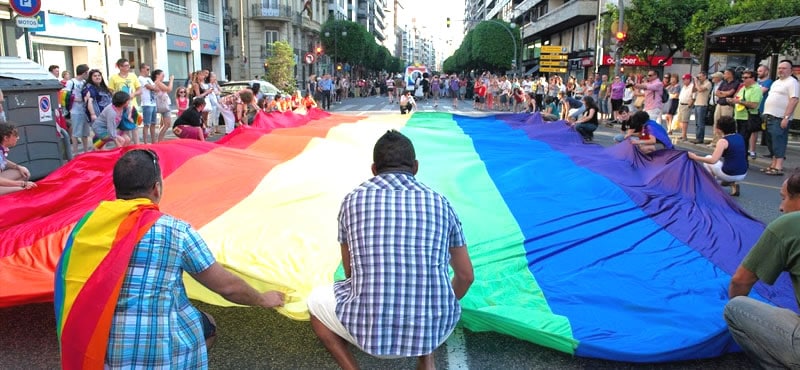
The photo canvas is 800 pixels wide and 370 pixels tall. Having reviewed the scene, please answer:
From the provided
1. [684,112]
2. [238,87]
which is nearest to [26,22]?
[238,87]

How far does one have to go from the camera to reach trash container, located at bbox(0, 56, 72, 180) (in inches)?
326

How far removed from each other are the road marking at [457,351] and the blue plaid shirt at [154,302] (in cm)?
161

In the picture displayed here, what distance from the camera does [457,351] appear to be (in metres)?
3.67

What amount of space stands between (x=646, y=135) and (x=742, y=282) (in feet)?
18.0

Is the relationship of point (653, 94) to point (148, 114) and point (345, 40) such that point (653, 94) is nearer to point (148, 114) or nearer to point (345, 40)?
point (148, 114)

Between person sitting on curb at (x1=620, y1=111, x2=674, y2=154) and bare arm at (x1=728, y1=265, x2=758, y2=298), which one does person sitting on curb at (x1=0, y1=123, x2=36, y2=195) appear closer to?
bare arm at (x1=728, y1=265, x2=758, y2=298)

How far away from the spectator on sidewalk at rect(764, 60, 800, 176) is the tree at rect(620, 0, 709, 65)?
19.6 meters

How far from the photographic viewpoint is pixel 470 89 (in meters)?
45.8

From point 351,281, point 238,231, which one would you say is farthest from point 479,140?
point 351,281

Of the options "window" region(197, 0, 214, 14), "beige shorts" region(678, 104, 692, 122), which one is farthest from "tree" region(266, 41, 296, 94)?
"beige shorts" region(678, 104, 692, 122)

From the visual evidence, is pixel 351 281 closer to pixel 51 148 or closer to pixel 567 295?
pixel 567 295

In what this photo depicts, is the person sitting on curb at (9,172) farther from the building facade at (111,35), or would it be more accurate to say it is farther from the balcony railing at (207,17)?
the balcony railing at (207,17)

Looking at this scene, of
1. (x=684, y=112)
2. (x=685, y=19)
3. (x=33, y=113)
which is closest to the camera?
(x=33, y=113)

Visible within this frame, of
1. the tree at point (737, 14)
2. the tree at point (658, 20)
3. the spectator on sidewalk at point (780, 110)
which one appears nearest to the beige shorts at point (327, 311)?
the spectator on sidewalk at point (780, 110)
